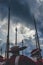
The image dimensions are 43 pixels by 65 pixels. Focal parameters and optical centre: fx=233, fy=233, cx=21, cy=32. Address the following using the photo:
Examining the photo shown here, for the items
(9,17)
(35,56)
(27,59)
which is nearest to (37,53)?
(35,56)

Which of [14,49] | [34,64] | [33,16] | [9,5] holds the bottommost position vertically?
[34,64]

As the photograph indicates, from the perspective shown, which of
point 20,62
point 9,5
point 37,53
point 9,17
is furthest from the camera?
point 9,17

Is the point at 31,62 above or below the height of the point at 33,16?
below

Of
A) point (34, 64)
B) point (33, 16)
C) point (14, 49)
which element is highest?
point (33, 16)

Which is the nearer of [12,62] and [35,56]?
[12,62]

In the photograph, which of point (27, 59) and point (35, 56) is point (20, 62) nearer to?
point (27, 59)

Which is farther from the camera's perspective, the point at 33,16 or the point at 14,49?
the point at 33,16

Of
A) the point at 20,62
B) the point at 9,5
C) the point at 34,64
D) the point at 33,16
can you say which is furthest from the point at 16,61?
the point at 9,5

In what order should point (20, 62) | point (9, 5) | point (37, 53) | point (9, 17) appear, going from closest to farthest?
point (20, 62) < point (37, 53) < point (9, 5) < point (9, 17)

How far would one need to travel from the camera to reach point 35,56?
2417cm

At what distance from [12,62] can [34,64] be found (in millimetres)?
1893

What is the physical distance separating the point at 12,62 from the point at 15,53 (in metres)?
0.85

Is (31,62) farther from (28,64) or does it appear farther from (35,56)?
(35,56)

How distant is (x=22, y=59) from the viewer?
20.0 metres
